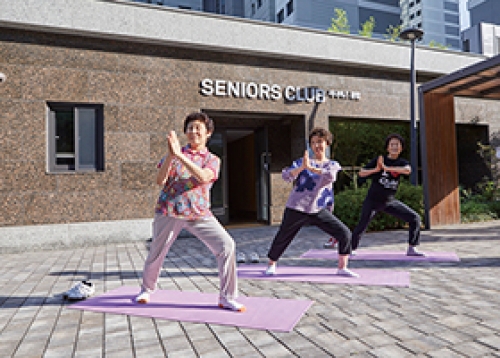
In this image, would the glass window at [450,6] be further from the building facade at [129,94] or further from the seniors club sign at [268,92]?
the seniors club sign at [268,92]

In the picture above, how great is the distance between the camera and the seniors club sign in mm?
9422

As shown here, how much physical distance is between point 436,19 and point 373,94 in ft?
236

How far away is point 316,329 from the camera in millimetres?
3016

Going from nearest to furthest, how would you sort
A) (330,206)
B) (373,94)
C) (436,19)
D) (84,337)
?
(84,337)
(330,206)
(373,94)
(436,19)

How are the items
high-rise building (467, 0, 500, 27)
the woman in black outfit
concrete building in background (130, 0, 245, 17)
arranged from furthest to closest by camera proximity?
high-rise building (467, 0, 500, 27)
concrete building in background (130, 0, 245, 17)
the woman in black outfit

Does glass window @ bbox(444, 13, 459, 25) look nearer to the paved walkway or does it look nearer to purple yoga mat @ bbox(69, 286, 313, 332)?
the paved walkway

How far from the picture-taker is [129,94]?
861 centimetres

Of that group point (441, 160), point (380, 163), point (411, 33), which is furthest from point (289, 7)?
point (380, 163)

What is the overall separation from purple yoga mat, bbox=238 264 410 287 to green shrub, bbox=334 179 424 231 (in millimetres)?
4227

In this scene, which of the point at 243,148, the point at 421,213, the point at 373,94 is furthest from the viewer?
the point at 243,148

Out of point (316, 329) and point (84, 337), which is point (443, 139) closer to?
point (316, 329)

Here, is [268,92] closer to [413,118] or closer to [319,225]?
[413,118]

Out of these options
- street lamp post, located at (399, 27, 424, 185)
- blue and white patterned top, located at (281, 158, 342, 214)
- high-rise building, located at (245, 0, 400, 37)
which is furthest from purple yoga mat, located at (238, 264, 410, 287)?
high-rise building, located at (245, 0, 400, 37)

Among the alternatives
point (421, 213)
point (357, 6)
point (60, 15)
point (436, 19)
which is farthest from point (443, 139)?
point (436, 19)
